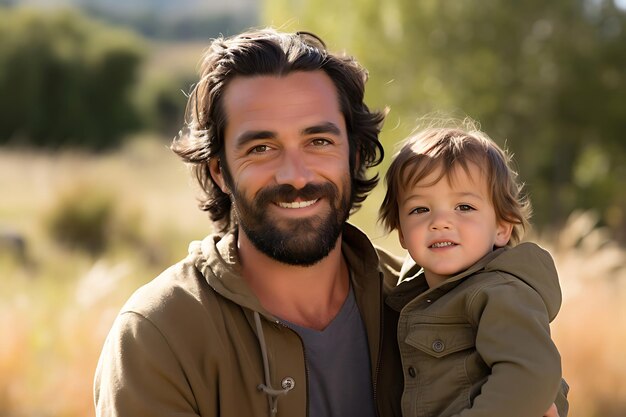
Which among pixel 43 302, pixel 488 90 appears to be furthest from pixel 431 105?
pixel 43 302

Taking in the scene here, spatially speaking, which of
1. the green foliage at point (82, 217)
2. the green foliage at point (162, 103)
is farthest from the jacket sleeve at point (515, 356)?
the green foliage at point (162, 103)

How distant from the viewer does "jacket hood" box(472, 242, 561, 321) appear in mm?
2760

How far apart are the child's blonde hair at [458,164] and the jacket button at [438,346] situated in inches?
18.8

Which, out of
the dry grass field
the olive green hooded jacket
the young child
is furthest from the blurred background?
the young child

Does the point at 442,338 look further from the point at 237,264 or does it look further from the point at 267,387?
the point at 237,264

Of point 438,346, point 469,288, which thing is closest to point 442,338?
point 438,346

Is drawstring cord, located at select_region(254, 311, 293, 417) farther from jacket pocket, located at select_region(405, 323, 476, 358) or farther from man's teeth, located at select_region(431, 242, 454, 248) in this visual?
man's teeth, located at select_region(431, 242, 454, 248)

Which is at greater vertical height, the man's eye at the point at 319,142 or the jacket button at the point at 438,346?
the man's eye at the point at 319,142

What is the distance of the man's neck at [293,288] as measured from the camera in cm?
316

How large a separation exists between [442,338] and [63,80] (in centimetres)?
3161

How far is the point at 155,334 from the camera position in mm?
2721

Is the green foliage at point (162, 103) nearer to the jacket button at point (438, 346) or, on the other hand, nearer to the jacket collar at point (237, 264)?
the jacket collar at point (237, 264)

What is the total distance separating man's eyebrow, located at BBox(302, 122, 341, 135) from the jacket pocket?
78 centimetres

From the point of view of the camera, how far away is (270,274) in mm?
3195
